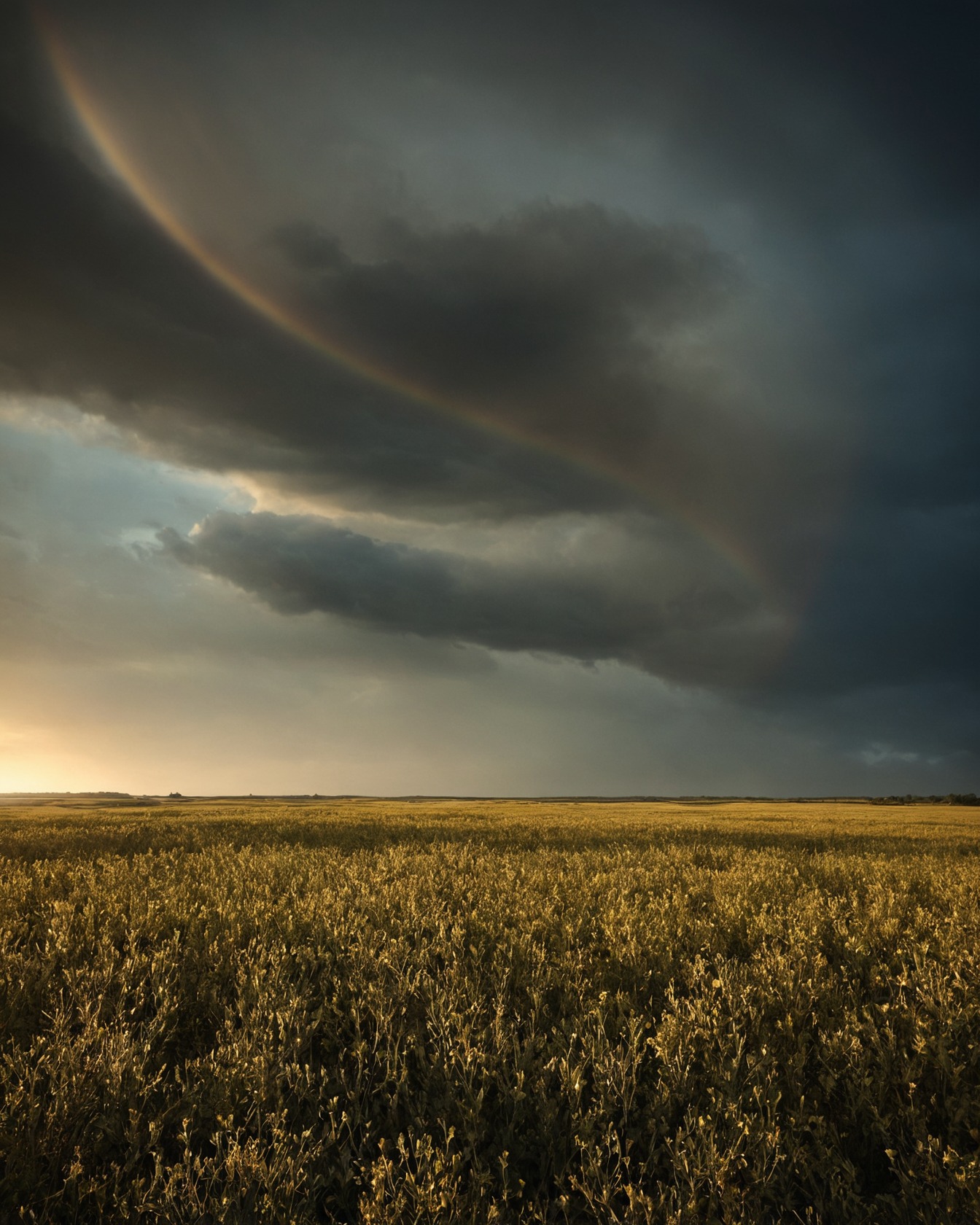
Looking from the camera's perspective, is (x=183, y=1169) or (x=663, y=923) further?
(x=663, y=923)

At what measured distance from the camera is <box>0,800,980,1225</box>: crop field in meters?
2.88

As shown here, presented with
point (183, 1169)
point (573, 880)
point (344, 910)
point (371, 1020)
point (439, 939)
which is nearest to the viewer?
point (183, 1169)

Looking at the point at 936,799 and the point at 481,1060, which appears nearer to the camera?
the point at 481,1060

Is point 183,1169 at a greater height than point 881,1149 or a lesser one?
greater

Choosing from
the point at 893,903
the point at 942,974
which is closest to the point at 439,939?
the point at 942,974

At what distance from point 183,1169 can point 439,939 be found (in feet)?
11.1

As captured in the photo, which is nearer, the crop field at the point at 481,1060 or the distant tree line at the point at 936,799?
the crop field at the point at 481,1060

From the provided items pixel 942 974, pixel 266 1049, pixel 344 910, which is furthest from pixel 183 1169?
pixel 942 974

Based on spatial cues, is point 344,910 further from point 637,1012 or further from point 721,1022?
point 721,1022

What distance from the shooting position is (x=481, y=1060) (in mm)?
3602

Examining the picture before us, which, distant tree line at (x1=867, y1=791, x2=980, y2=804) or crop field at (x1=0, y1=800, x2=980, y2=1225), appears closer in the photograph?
crop field at (x1=0, y1=800, x2=980, y2=1225)

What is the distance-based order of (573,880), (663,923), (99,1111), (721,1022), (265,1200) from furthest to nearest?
(573,880), (663,923), (721,1022), (99,1111), (265,1200)

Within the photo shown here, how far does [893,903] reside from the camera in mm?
9164

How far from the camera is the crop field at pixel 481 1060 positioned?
9.44ft
